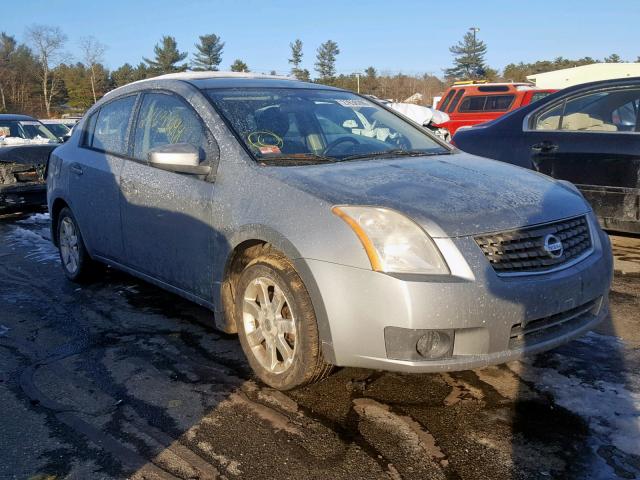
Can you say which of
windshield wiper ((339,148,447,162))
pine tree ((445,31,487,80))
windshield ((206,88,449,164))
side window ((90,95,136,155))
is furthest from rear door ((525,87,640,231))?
pine tree ((445,31,487,80))

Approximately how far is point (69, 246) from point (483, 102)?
14824 millimetres

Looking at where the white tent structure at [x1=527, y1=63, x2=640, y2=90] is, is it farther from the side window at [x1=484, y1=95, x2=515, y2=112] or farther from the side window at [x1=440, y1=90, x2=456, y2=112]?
the side window at [x1=484, y1=95, x2=515, y2=112]

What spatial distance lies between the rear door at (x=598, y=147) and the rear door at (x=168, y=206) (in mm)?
3588

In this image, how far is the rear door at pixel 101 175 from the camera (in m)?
4.46

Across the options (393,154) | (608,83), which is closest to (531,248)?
(393,154)

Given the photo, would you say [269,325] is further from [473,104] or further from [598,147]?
[473,104]

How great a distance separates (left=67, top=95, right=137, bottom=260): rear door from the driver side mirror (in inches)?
36.8

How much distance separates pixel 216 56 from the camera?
5969 centimetres

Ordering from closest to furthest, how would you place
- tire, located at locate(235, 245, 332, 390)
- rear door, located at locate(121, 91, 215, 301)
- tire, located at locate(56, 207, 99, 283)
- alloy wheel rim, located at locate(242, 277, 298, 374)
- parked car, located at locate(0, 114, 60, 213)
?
tire, located at locate(235, 245, 332, 390)
alloy wheel rim, located at locate(242, 277, 298, 374)
rear door, located at locate(121, 91, 215, 301)
tire, located at locate(56, 207, 99, 283)
parked car, located at locate(0, 114, 60, 213)

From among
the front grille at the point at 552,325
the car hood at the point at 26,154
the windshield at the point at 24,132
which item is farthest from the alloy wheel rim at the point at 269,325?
the windshield at the point at 24,132

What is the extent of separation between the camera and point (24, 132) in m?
11.5

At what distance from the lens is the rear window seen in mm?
17608

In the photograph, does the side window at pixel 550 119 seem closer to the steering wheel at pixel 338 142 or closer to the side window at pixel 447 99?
the steering wheel at pixel 338 142

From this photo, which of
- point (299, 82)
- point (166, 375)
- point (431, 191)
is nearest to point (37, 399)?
point (166, 375)
